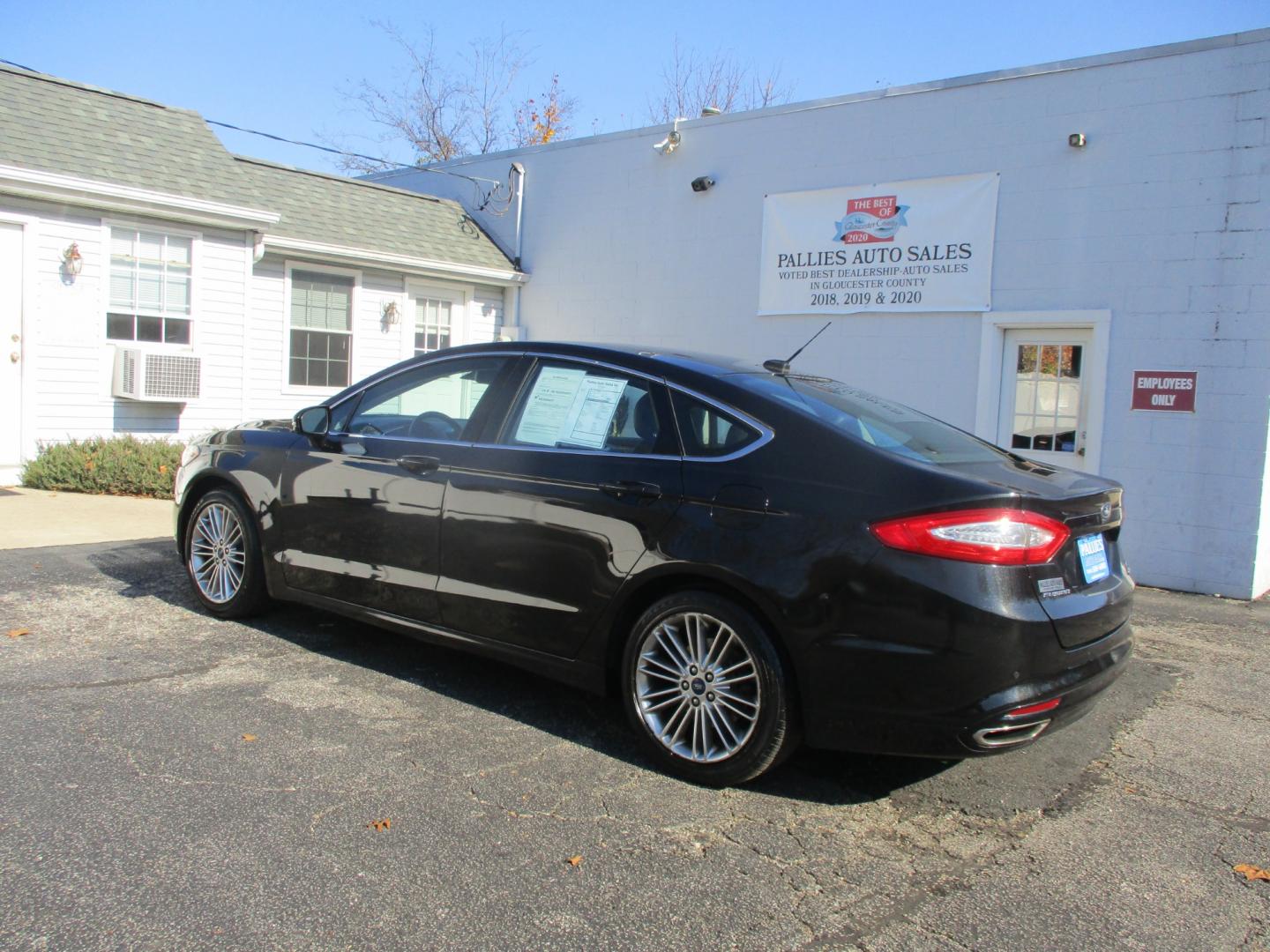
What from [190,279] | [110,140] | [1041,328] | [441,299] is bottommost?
[1041,328]

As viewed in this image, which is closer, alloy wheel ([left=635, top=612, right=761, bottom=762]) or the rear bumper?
the rear bumper

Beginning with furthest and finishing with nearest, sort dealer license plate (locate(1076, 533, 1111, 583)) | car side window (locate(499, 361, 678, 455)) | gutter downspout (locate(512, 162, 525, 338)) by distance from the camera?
gutter downspout (locate(512, 162, 525, 338)) < car side window (locate(499, 361, 678, 455)) < dealer license plate (locate(1076, 533, 1111, 583))

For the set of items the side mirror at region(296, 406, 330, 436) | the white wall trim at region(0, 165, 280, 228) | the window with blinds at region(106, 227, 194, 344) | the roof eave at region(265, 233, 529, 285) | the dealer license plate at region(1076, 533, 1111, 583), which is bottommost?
the dealer license plate at region(1076, 533, 1111, 583)

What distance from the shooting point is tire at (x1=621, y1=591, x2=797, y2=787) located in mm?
3627

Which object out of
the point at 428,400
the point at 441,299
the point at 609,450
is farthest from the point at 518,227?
the point at 609,450

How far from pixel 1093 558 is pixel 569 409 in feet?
7.09

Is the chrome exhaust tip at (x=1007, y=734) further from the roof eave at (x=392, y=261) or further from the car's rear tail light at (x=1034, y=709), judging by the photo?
the roof eave at (x=392, y=261)

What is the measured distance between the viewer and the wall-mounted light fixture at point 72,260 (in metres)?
10.2

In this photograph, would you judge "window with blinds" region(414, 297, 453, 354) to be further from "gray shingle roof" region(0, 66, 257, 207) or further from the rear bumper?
the rear bumper

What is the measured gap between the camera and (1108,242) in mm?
9016

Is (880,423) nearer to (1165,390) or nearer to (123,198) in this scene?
(1165,390)

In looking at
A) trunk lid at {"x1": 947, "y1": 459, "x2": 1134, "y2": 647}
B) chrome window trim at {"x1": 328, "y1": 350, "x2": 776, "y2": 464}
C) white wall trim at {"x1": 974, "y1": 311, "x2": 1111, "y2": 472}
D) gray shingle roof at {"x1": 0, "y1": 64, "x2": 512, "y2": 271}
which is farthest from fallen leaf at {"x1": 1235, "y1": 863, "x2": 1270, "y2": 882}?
gray shingle roof at {"x1": 0, "y1": 64, "x2": 512, "y2": 271}

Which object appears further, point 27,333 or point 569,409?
point 27,333

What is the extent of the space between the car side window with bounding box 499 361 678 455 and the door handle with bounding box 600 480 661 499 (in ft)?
0.52
